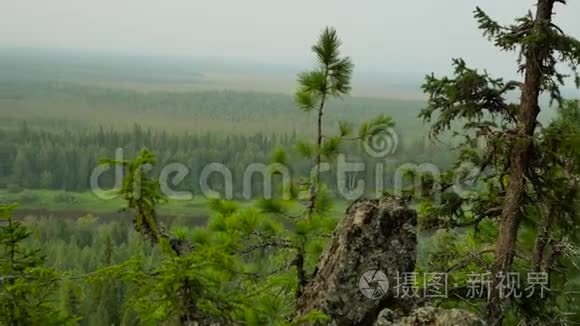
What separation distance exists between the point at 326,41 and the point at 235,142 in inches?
5187

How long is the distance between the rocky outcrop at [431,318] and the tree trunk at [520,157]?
2390 millimetres

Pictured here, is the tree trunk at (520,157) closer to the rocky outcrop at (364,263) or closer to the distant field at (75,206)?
the rocky outcrop at (364,263)

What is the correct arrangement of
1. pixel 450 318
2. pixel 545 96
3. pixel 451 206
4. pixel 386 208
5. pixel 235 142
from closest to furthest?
pixel 450 318, pixel 386 208, pixel 545 96, pixel 451 206, pixel 235 142

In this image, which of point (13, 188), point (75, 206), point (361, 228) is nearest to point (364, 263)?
point (361, 228)

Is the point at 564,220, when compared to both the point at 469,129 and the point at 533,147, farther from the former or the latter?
the point at 469,129

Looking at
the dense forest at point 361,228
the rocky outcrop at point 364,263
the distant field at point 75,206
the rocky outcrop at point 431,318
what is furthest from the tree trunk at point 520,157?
the distant field at point 75,206

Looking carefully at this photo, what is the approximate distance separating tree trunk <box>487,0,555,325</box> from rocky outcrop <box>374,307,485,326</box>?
2.39 metres

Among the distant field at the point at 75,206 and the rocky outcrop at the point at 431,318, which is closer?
the rocky outcrop at the point at 431,318

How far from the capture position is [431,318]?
5.32 metres

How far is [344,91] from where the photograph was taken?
8094mm

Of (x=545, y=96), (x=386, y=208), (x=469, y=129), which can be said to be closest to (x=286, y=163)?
(x=386, y=208)

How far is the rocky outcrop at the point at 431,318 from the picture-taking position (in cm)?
511

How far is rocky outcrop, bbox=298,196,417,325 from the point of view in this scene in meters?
5.81

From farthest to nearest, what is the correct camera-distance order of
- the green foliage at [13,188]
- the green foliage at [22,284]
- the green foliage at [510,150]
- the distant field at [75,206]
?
1. the green foliage at [13,188]
2. the distant field at [75,206]
3. the green foliage at [510,150]
4. the green foliage at [22,284]
